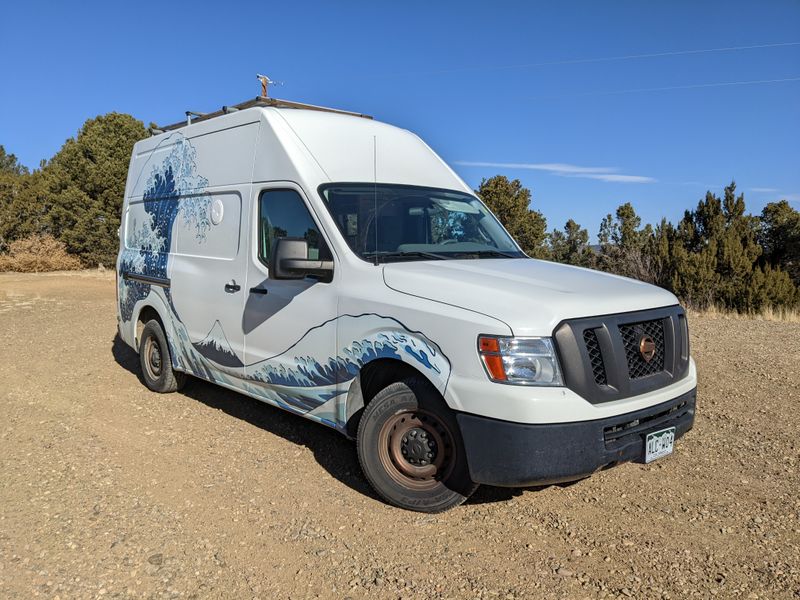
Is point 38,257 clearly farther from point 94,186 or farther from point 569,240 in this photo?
point 569,240

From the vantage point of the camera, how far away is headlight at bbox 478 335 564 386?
333cm

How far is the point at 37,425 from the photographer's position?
18.3 feet

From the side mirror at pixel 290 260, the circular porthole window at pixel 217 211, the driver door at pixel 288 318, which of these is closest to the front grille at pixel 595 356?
the driver door at pixel 288 318

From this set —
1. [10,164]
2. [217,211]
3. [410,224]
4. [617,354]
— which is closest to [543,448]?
[617,354]

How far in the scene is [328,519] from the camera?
153 inches

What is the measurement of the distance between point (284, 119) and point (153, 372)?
3.41m

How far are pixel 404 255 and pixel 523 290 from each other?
1.06m

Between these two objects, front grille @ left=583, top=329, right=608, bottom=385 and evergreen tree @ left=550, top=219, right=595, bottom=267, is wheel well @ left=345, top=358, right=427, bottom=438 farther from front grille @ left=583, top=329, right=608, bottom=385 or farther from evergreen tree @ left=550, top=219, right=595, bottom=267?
A: evergreen tree @ left=550, top=219, right=595, bottom=267

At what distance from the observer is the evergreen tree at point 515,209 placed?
23656 mm

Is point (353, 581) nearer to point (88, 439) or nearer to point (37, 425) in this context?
point (88, 439)

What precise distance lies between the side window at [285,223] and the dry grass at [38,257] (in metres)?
23.2

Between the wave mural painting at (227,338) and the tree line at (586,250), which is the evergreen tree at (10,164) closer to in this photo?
the tree line at (586,250)

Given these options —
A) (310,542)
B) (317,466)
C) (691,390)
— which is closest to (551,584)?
(310,542)

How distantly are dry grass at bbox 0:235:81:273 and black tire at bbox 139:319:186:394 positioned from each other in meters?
20.7
